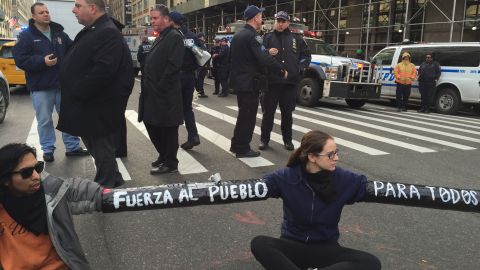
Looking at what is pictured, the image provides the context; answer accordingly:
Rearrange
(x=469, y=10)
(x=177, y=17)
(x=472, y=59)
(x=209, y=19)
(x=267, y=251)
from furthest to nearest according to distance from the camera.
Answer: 1. (x=209, y=19)
2. (x=469, y=10)
3. (x=472, y=59)
4. (x=177, y=17)
5. (x=267, y=251)

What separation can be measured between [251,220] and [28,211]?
2192mm

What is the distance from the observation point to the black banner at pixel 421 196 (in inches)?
111

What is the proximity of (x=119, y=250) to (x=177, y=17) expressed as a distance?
11.5ft

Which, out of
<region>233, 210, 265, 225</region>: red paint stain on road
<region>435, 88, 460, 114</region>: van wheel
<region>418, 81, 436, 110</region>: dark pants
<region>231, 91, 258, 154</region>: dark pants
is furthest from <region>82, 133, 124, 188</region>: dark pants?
<region>435, 88, 460, 114</region>: van wheel

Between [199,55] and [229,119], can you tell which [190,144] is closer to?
[199,55]

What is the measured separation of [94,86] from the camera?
396cm

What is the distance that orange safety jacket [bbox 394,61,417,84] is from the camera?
1291 centimetres

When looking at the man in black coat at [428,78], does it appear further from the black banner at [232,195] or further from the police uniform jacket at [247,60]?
the black banner at [232,195]

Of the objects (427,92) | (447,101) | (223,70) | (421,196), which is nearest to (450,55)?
(427,92)

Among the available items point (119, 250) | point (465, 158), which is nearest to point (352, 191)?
point (119, 250)

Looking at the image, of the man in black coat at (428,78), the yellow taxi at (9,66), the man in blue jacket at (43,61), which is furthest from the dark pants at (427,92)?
the yellow taxi at (9,66)

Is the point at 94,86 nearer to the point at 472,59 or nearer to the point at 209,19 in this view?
the point at 472,59

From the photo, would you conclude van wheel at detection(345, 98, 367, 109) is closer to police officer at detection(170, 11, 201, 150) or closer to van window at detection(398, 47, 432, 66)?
van window at detection(398, 47, 432, 66)

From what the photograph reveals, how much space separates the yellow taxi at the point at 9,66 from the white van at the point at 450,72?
10.4 metres
